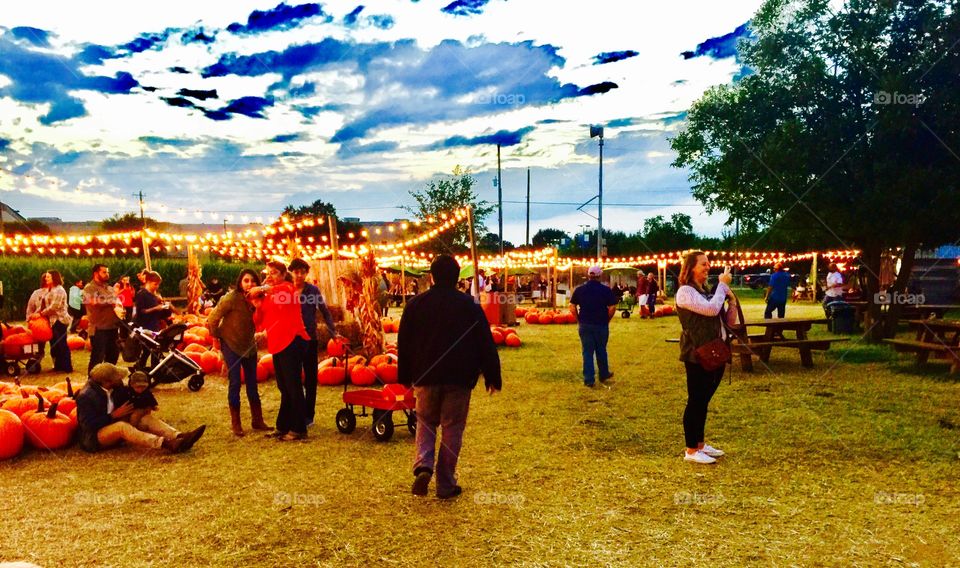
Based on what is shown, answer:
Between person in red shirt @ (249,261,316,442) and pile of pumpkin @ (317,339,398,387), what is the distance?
A: 9.88ft

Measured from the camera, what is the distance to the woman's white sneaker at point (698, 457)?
6.52 meters

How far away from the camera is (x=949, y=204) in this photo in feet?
47.0

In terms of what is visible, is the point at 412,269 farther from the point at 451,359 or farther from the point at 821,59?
the point at 451,359

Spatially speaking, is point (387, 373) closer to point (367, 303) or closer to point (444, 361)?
point (367, 303)

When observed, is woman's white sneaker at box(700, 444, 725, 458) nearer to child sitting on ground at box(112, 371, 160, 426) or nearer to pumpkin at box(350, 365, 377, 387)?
child sitting on ground at box(112, 371, 160, 426)

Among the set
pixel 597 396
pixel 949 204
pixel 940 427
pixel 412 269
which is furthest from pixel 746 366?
pixel 412 269

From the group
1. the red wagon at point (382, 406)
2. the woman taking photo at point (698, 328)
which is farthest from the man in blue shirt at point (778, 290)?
the red wagon at point (382, 406)

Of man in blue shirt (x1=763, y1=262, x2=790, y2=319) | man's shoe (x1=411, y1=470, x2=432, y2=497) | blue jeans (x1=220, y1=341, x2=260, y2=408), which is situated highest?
man in blue shirt (x1=763, y1=262, x2=790, y2=319)

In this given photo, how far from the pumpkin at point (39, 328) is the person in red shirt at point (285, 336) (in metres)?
7.32

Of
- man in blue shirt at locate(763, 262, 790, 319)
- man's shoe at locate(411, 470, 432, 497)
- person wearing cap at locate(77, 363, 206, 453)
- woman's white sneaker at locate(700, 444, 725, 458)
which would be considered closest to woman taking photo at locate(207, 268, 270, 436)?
person wearing cap at locate(77, 363, 206, 453)

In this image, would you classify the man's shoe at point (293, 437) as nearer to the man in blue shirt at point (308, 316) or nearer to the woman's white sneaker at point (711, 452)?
the man in blue shirt at point (308, 316)

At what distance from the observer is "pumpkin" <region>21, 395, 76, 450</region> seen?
7.28 m

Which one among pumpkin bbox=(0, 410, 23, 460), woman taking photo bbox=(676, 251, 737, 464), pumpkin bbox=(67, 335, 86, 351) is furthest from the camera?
pumpkin bbox=(67, 335, 86, 351)

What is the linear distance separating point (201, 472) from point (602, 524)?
3773mm
